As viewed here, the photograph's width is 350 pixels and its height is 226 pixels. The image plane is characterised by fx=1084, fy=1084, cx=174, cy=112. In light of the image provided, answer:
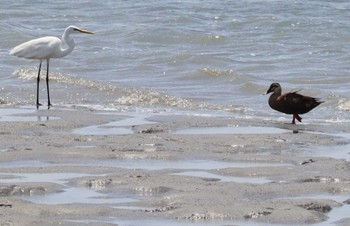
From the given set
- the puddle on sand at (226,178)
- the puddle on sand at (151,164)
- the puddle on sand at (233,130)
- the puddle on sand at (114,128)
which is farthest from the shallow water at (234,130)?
the puddle on sand at (226,178)

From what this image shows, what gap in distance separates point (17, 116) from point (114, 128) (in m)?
1.78

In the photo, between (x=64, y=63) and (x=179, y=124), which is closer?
(x=179, y=124)

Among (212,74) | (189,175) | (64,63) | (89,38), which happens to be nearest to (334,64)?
(212,74)

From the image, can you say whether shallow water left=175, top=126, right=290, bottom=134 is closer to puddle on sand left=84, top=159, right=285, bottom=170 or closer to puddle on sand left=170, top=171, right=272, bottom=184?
puddle on sand left=84, top=159, right=285, bottom=170

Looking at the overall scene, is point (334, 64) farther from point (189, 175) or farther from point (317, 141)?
point (189, 175)

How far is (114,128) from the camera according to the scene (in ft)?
39.7

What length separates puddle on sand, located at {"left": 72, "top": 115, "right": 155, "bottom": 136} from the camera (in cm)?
1168

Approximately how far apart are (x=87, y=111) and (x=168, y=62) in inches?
278

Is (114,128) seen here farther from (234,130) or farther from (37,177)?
(37,177)

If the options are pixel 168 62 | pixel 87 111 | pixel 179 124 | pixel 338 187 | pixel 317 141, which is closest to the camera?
pixel 338 187

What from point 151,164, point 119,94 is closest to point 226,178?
point 151,164

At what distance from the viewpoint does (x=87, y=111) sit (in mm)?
13977

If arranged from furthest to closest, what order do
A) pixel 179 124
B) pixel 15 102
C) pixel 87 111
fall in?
pixel 15 102
pixel 87 111
pixel 179 124

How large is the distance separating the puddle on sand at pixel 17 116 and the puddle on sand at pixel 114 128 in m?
0.84
